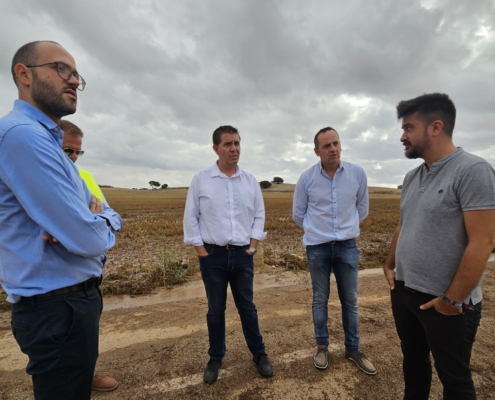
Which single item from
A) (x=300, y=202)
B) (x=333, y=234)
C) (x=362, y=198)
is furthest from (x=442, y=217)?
(x=300, y=202)

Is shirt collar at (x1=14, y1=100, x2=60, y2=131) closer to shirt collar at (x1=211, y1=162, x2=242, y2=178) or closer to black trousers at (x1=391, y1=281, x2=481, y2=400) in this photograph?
shirt collar at (x1=211, y1=162, x2=242, y2=178)

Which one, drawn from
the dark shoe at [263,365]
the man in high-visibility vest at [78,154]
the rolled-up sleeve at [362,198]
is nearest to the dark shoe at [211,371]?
the dark shoe at [263,365]

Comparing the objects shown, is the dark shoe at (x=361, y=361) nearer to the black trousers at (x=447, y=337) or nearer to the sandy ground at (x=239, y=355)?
the sandy ground at (x=239, y=355)

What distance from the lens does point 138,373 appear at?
9.70 feet

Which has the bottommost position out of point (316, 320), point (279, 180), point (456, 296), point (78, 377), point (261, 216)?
point (316, 320)

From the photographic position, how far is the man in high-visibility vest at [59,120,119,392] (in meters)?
2.70

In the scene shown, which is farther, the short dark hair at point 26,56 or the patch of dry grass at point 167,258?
the patch of dry grass at point 167,258

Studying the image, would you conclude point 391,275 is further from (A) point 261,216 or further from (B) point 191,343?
(B) point 191,343

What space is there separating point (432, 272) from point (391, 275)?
1.82 feet

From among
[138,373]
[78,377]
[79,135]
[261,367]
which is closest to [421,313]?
[261,367]

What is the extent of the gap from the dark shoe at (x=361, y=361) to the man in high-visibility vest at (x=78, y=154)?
2.50 meters

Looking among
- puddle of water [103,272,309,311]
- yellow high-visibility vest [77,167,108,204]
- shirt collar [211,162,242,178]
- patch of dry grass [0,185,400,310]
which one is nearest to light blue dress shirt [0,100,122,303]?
yellow high-visibility vest [77,167,108,204]

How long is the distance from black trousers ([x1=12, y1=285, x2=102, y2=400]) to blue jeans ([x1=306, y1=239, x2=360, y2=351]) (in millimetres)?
2410

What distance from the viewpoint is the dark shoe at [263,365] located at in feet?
9.35
